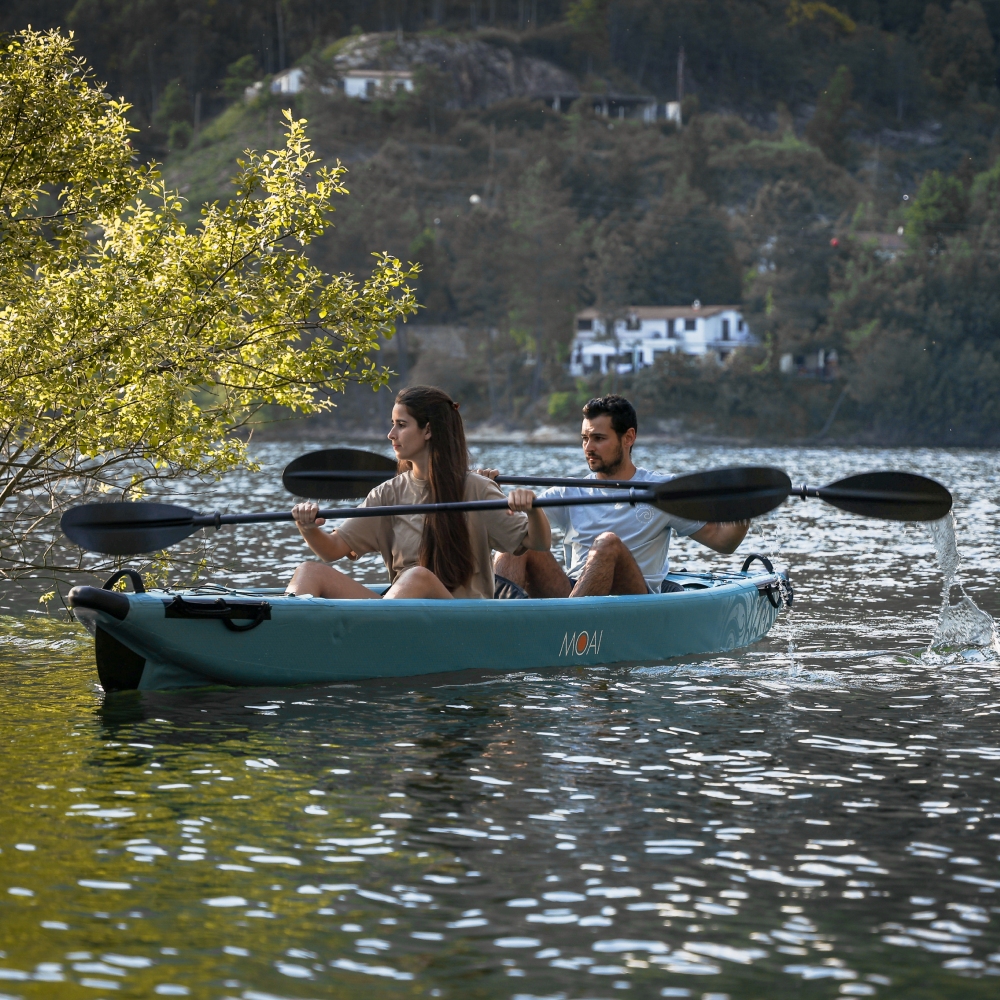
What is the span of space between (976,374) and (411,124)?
2202 inches

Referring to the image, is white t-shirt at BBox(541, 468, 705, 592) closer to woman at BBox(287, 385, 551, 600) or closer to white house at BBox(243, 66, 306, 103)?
woman at BBox(287, 385, 551, 600)

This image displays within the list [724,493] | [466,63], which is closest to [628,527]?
[724,493]

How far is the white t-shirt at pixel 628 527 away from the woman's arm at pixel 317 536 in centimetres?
155

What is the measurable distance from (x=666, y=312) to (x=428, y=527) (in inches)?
3077

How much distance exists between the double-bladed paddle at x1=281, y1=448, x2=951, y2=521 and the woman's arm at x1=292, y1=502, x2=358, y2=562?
1104mm

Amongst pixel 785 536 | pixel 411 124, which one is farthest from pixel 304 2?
pixel 785 536

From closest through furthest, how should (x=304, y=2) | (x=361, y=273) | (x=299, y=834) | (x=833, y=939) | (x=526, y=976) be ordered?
1. (x=526, y=976)
2. (x=833, y=939)
3. (x=299, y=834)
4. (x=361, y=273)
5. (x=304, y=2)

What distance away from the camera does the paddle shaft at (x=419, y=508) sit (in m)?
6.85

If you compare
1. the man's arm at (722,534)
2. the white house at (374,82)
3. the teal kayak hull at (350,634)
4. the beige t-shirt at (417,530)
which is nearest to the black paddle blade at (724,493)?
the man's arm at (722,534)

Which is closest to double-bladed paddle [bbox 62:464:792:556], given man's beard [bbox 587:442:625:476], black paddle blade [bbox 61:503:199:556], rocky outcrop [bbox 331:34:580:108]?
black paddle blade [bbox 61:503:199:556]

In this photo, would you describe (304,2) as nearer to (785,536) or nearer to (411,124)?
(411,124)

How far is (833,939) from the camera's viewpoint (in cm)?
387

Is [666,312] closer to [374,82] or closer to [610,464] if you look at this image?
[374,82]

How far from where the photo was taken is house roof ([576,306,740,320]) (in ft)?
271
